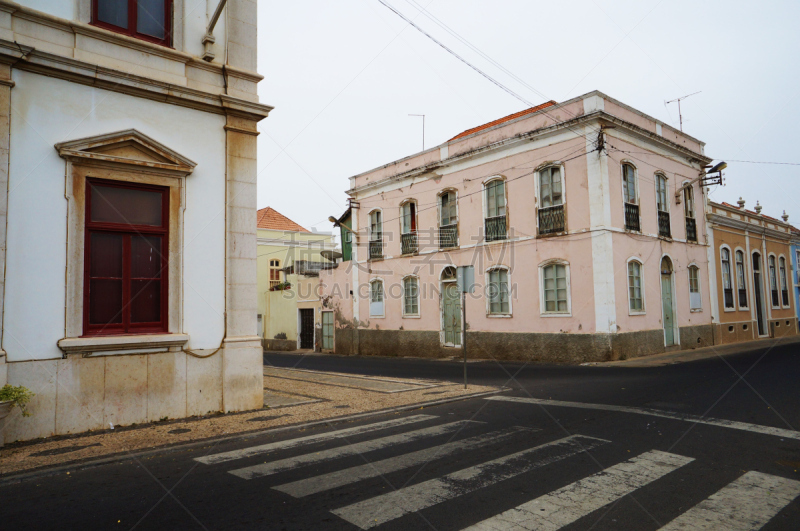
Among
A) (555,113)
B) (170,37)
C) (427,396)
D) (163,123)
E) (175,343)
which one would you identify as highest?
(555,113)

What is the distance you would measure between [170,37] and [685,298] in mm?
19945

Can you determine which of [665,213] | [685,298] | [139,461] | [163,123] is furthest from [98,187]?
[685,298]

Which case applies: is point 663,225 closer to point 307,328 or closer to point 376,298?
point 376,298

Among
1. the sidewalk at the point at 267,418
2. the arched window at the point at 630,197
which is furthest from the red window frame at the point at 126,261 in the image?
the arched window at the point at 630,197

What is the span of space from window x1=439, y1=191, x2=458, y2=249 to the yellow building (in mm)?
7647

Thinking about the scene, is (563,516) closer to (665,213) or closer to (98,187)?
(98,187)

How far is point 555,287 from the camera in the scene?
17734 millimetres

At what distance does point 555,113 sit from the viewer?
17.8 metres

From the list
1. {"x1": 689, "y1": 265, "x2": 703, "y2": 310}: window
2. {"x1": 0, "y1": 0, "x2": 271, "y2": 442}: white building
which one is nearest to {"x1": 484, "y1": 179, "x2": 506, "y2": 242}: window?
{"x1": 689, "y1": 265, "x2": 703, "y2": 310}: window

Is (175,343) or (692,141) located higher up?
(692,141)

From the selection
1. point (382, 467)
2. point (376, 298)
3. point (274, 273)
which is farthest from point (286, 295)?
point (382, 467)

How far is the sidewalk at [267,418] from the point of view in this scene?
19.6ft

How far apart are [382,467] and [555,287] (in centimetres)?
1377

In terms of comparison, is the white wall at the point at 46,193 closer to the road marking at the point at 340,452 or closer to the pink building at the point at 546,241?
the road marking at the point at 340,452
